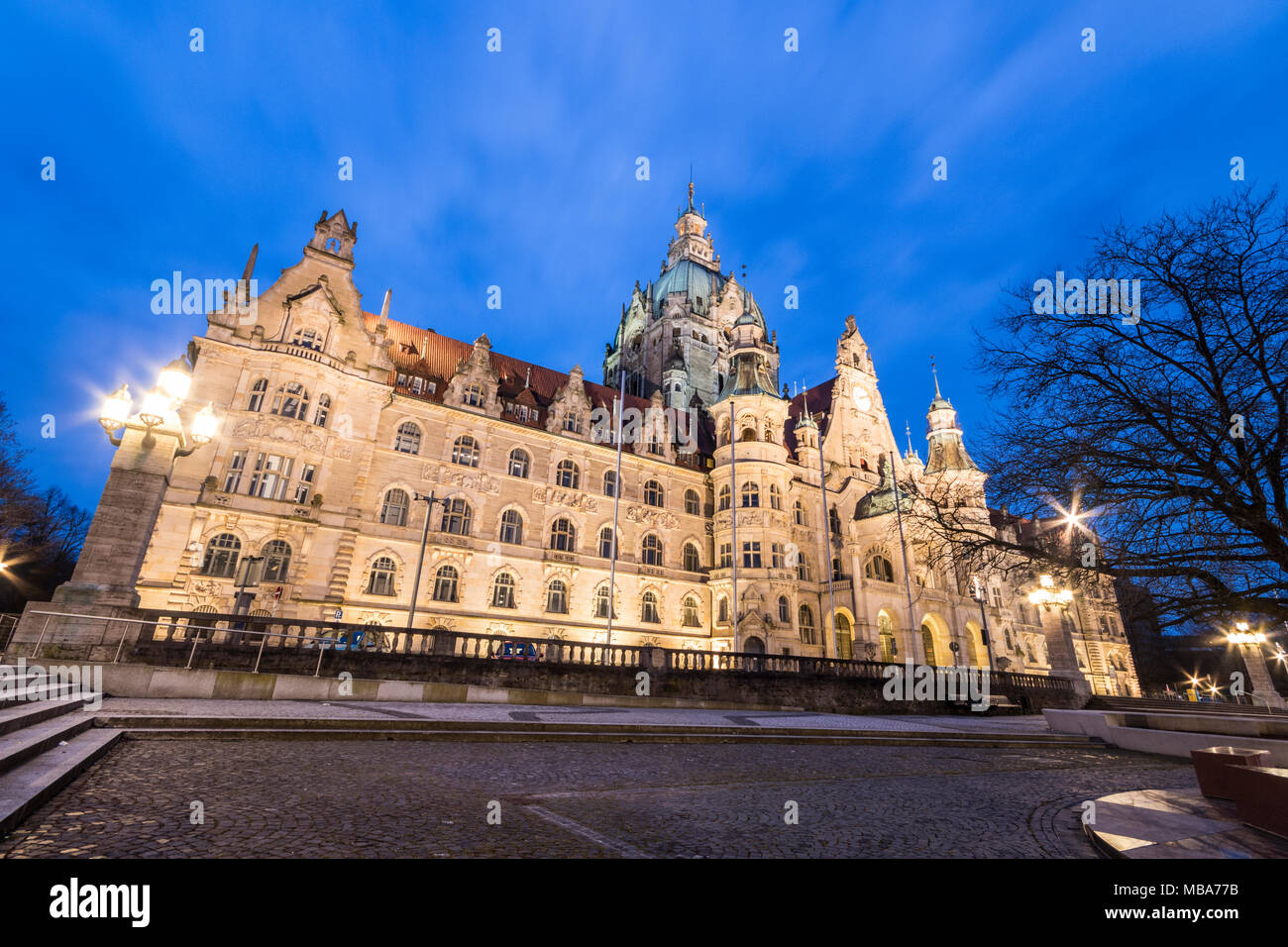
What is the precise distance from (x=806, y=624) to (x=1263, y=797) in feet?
105

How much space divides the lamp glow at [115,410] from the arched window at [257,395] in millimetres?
16210

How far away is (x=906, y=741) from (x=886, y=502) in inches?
1056

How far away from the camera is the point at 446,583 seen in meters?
28.1

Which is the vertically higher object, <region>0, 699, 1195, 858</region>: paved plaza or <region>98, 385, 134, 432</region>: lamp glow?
<region>98, 385, 134, 432</region>: lamp glow

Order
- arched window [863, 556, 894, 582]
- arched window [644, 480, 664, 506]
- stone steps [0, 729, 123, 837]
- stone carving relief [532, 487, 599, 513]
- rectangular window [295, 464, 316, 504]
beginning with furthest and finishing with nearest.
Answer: arched window [863, 556, 894, 582] < arched window [644, 480, 664, 506] < stone carving relief [532, 487, 599, 513] < rectangular window [295, 464, 316, 504] < stone steps [0, 729, 123, 837]

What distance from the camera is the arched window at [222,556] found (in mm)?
23109

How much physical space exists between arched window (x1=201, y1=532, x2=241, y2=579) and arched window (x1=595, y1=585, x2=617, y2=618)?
16617 mm

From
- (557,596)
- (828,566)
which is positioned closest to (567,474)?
(557,596)

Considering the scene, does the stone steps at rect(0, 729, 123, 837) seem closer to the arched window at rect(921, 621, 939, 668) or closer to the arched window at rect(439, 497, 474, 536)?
the arched window at rect(439, 497, 474, 536)

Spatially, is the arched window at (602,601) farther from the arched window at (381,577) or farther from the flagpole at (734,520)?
the arched window at (381,577)

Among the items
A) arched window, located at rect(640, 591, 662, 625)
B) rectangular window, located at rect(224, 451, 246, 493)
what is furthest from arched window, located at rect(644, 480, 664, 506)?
rectangular window, located at rect(224, 451, 246, 493)

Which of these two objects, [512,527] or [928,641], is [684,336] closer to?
[512,527]

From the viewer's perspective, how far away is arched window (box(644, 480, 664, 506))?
3609cm
